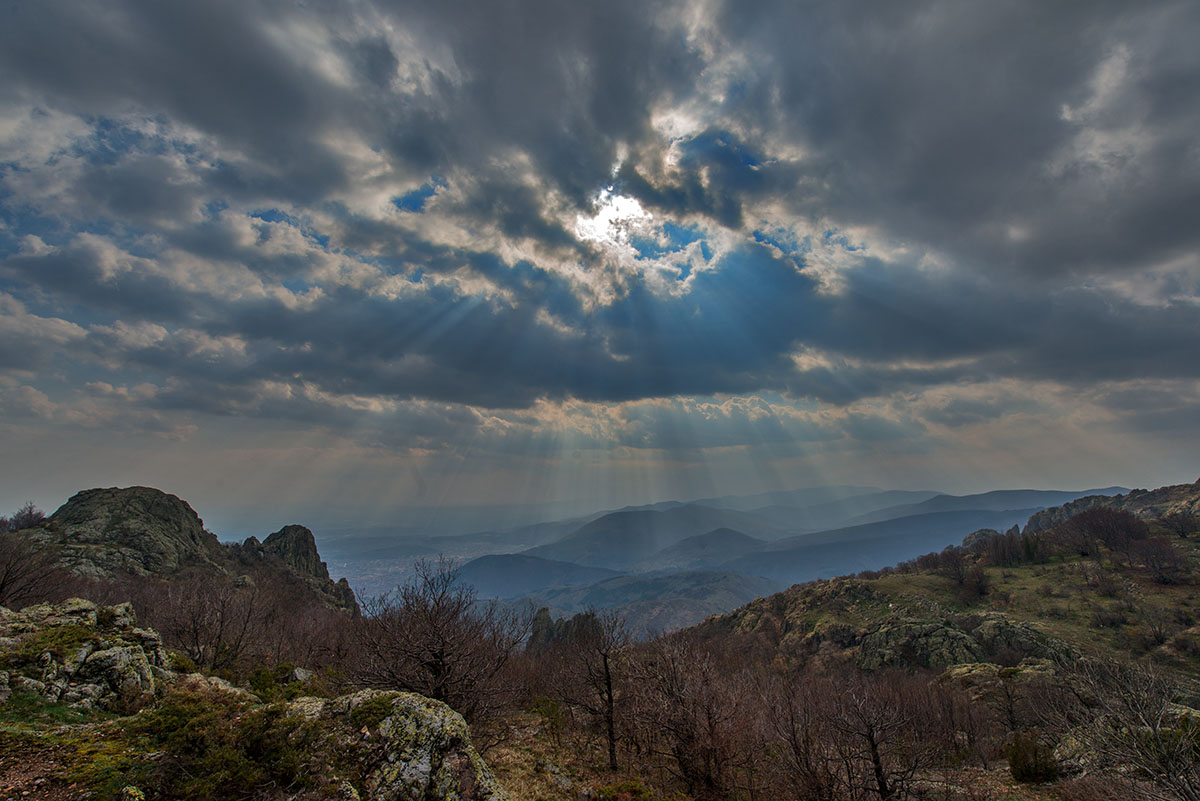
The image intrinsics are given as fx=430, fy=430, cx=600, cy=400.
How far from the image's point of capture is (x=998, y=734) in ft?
146

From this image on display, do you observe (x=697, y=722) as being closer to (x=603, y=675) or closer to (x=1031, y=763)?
(x=603, y=675)

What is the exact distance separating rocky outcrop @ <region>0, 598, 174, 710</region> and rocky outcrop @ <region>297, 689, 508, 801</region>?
8.91m

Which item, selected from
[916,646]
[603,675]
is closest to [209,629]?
[603,675]

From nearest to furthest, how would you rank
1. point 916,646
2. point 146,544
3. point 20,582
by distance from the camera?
point 20,582
point 146,544
point 916,646

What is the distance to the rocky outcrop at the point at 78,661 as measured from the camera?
12.8 metres

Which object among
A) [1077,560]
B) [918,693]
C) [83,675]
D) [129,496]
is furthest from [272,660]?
[1077,560]

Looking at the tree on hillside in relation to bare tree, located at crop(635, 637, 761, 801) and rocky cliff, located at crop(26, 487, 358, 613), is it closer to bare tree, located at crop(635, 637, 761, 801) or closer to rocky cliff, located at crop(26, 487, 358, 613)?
rocky cliff, located at crop(26, 487, 358, 613)

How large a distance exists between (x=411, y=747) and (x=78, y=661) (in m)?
13.8

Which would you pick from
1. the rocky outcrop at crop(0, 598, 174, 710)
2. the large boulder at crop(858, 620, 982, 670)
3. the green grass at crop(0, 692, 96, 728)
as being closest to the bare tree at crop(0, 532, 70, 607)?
the rocky outcrop at crop(0, 598, 174, 710)

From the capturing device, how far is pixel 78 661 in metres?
14.0

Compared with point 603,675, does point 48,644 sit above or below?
above

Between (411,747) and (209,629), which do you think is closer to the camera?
(411,747)

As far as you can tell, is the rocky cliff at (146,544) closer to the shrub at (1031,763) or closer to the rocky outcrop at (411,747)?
the rocky outcrop at (411,747)

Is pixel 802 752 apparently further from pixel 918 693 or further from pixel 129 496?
pixel 129 496
